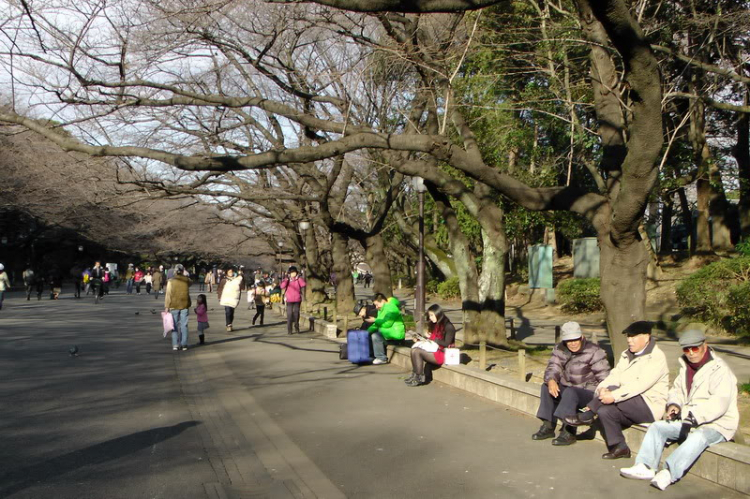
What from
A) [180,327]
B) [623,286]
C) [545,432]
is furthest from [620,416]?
[180,327]

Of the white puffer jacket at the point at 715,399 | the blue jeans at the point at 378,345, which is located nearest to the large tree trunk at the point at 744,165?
the blue jeans at the point at 378,345

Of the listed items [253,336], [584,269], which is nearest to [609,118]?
[253,336]

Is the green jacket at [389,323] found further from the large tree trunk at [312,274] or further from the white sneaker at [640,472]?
the large tree trunk at [312,274]

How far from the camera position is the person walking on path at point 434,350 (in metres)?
11.2

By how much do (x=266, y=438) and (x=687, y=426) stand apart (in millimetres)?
4219

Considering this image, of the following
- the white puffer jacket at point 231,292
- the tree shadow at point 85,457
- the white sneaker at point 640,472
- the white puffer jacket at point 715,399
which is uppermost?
the white puffer jacket at point 231,292

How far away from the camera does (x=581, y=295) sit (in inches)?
973

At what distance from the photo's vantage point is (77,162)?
18.0m

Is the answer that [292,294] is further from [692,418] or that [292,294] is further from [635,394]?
[692,418]

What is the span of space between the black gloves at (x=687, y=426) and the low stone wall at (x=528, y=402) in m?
0.21

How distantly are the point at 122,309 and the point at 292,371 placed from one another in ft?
62.5

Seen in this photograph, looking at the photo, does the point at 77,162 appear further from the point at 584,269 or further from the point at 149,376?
the point at 584,269

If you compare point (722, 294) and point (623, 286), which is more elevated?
point (623, 286)

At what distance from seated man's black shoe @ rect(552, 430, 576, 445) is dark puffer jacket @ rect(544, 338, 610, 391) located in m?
0.50
